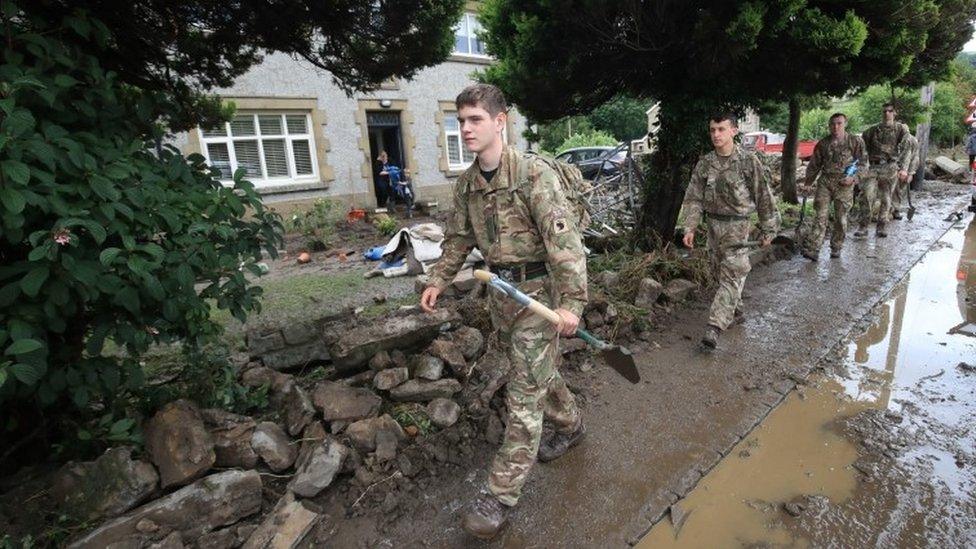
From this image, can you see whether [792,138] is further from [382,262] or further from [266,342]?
[266,342]

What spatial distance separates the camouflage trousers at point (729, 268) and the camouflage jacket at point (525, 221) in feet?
7.95

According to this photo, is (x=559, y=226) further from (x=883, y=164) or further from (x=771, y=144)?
(x=771, y=144)

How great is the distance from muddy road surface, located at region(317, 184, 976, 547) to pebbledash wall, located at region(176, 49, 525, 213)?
1039 cm

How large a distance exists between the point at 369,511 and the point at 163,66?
3.07 metres

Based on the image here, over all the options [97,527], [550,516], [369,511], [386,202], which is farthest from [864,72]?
[386,202]

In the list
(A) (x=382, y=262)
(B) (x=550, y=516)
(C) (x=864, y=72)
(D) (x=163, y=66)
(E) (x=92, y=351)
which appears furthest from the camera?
(A) (x=382, y=262)

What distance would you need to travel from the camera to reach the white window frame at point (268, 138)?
11617mm

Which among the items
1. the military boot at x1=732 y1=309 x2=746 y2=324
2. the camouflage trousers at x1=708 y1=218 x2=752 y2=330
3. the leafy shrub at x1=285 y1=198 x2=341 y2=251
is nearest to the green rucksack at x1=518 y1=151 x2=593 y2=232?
the camouflage trousers at x1=708 y1=218 x2=752 y2=330

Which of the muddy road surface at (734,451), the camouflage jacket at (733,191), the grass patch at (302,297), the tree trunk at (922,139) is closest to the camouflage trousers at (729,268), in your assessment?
the camouflage jacket at (733,191)

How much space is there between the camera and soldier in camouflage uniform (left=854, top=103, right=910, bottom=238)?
7.95 m

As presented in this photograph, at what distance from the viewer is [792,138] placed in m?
10.3

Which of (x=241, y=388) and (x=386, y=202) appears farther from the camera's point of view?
(x=386, y=202)

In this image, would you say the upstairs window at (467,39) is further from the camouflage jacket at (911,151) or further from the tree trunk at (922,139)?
the tree trunk at (922,139)

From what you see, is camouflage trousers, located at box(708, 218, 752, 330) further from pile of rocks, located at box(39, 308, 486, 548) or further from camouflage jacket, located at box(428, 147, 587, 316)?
camouflage jacket, located at box(428, 147, 587, 316)
